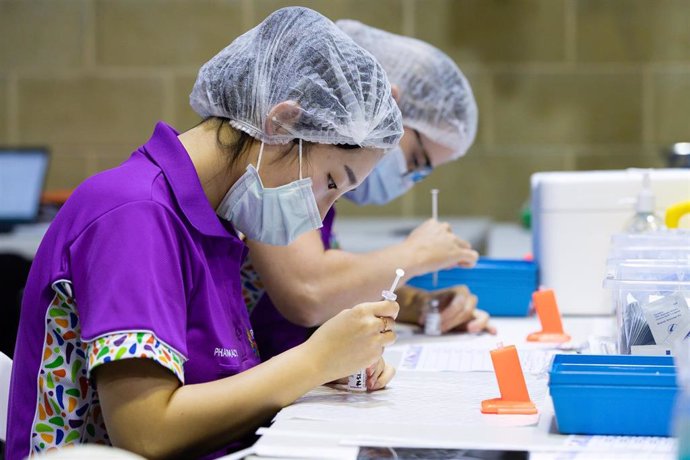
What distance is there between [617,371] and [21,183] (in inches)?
124

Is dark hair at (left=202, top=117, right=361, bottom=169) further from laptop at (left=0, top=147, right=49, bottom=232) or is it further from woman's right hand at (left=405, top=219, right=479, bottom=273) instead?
laptop at (left=0, top=147, right=49, bottom=232)

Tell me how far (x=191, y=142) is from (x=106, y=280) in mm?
320

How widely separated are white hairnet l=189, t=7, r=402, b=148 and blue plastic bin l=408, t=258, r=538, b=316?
0.89 metres

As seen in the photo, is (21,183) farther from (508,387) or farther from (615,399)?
(615,399)

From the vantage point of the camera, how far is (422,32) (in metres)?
4.33

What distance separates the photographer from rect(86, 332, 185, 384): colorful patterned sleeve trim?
4.06 feet

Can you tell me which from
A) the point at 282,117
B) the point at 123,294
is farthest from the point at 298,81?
the point at 123,294

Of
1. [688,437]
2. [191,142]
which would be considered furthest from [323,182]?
[688,437]

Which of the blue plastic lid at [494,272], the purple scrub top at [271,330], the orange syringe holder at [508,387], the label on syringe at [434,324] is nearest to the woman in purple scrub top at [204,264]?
the orange syringe holder at [508,387]

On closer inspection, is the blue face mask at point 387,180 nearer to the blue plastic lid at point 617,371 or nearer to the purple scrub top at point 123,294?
the purple scrub top at point 123,294

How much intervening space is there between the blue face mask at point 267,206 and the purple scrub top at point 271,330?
0.47 meters

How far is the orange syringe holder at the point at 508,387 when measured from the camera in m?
1.42

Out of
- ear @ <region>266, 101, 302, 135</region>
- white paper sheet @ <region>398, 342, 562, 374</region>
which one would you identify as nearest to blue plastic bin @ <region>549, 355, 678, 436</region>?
white paper sheet @ <region>398, 342, 562, 374</region>

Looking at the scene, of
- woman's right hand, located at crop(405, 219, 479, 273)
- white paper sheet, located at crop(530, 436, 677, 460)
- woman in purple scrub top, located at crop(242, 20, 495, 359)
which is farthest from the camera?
woman's right hand, located at crop(405, 219, 479, 273)
